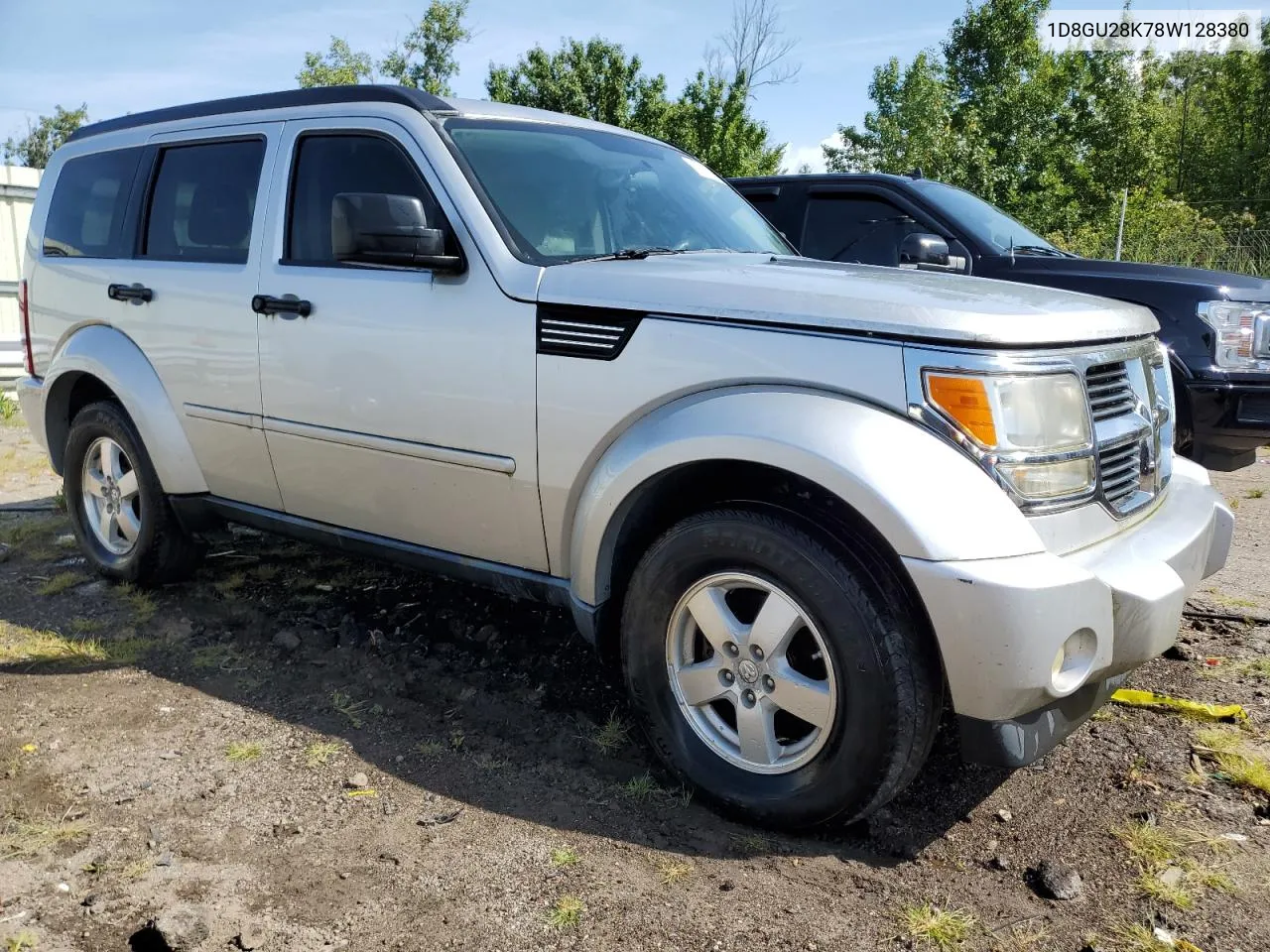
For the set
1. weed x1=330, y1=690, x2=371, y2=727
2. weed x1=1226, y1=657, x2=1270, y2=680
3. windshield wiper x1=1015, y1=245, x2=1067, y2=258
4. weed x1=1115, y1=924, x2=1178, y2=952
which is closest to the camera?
weed x1=1115, y1=924, x2=1178, y2=952

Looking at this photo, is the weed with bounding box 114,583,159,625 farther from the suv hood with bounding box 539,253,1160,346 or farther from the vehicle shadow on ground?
the suv hood with bounding box 539,253,1160,346

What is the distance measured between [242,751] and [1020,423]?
2.48 metres

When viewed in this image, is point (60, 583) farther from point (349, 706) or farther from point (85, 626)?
point (349, 706)

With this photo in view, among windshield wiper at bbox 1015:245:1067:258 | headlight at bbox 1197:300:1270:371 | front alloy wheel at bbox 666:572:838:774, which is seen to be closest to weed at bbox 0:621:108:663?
front alloy wheel at bbox 666:572:838:774

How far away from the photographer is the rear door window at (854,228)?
6770 mm

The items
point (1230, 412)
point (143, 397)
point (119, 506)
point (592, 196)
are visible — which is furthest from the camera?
point (1230, 412)

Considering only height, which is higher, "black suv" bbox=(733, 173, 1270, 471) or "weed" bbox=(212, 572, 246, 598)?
"black suv" bbox=(733, 173, 1270, 471)

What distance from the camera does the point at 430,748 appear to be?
326 centimetres

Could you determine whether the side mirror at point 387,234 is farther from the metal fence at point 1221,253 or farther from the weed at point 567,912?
the metal fence at point 1221,253

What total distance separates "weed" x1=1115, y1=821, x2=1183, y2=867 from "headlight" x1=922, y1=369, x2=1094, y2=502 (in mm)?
964

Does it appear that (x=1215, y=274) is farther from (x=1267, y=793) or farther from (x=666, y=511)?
(x=666, y=511)

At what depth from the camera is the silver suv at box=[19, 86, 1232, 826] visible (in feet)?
7.95

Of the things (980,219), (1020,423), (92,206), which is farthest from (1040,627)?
(980,219)

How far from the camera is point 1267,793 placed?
2959 millimetres
